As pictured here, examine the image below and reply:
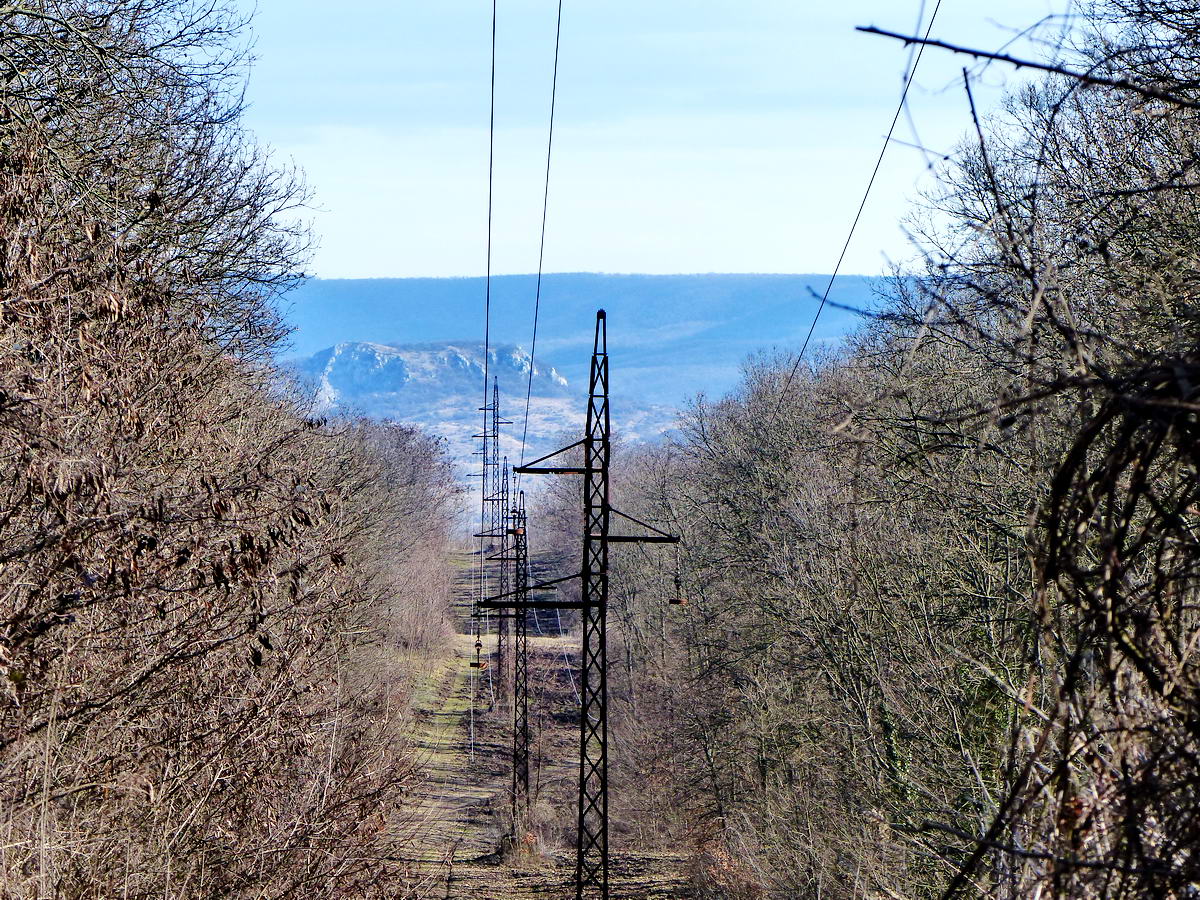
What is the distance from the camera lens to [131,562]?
20.0 feet

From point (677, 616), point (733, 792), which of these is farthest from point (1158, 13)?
point (677, 616)

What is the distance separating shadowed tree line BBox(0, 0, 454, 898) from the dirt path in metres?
3.24

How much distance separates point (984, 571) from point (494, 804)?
22.1 meters

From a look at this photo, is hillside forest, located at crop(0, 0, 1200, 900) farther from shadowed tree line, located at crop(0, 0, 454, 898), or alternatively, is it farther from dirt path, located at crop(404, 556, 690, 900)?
dirt path, located at crop(404, 556, 690, 900)

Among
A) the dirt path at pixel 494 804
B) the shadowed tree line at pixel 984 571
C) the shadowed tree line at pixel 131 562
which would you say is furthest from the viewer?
the dirt path at pixel 494 804

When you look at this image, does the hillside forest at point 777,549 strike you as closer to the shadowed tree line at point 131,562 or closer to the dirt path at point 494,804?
the shadowed tree line at point 131,562

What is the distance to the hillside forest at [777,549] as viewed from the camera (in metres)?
2.65

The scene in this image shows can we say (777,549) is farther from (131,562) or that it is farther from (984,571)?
(131,562)

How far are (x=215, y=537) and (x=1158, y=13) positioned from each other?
8.15 meters

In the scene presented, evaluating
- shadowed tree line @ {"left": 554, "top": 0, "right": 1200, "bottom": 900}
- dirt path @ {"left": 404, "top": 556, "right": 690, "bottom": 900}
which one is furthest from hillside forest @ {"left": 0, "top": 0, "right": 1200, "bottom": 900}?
dirt path @ {"left": 404, "top": 556, "right": 690, "bottom": 900}

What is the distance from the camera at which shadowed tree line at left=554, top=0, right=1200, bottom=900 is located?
2512 mm

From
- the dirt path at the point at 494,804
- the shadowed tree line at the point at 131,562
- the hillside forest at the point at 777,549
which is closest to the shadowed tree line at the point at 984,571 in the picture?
the hillside forest at the point at 777,549

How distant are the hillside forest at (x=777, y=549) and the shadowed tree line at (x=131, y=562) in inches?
1.9

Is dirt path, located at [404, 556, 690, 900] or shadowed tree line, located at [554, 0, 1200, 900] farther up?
shadowed tree line, located at [554, 0, 1200, 900]
